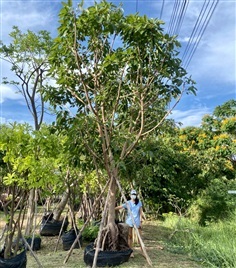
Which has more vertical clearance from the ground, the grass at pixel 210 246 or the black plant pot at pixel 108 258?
the grass at pixel 210 246

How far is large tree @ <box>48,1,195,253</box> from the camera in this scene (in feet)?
13.4

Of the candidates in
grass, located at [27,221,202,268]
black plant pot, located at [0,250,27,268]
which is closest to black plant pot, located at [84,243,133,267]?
grass, located at [27,221,202,268]

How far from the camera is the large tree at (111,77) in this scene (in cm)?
408

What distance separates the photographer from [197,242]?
496 cm

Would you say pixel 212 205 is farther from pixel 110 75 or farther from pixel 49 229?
pixel 110 75

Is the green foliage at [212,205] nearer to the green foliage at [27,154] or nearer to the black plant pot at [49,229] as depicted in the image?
the black plant pot at [49,229]

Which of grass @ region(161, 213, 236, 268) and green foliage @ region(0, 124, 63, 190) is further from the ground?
green foliage @ region(0, 124, 63, 190)

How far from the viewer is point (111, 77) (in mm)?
4504

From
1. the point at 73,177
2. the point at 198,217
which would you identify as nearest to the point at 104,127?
the point at 73,177

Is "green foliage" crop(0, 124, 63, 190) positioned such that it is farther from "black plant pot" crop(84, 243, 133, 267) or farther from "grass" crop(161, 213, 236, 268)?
"grass" crop(161, 213, 236, 268)

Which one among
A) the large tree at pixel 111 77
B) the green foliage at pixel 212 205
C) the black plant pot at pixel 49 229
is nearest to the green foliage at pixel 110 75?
the large tree at pixel 111 77

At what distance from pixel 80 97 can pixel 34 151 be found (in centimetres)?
148

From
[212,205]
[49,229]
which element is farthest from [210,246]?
[212,205]

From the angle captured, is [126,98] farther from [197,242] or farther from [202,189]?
[202,189]
